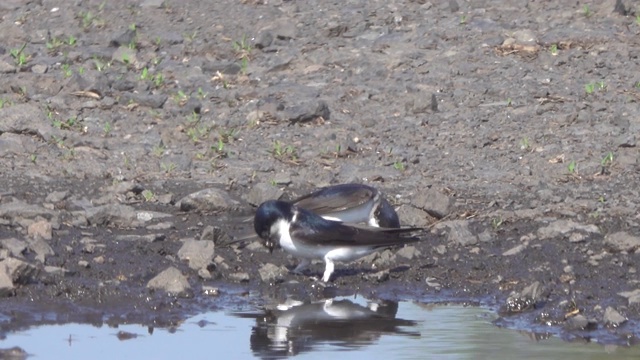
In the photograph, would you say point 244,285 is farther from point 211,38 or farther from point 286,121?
point 211,38

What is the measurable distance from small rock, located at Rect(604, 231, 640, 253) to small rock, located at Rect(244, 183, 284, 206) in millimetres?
2231

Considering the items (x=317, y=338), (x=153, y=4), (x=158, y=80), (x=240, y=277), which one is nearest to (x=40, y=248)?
(x=240, y=277)

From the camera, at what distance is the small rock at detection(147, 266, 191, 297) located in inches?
309

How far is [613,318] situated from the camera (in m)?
7.26

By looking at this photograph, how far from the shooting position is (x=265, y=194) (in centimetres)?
962

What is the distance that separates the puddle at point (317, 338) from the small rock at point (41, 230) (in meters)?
1.45

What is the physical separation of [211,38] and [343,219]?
4232mm

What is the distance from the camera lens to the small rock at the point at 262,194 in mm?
9617

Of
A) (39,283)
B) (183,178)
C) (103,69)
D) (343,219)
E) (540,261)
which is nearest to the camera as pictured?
(39,283)

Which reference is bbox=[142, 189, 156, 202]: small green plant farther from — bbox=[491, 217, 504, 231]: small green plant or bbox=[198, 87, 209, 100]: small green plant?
bbox=[491, 217, 504, 231]: small green plant

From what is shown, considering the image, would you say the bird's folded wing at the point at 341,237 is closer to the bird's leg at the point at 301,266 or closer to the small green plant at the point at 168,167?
the bird's leg at the point at 301,266

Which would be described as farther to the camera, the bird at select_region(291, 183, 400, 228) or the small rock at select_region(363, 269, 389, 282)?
the bird at select_region(291, 183, 400, 228)

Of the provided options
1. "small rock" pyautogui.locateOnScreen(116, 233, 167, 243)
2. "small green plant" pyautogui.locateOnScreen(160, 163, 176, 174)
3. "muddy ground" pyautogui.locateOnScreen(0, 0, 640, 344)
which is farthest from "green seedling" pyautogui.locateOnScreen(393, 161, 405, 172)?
"small rock" pyautogui.locateOnScreen(116, 233, 167, 243)

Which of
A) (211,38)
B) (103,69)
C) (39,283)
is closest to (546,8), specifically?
(211,38)
